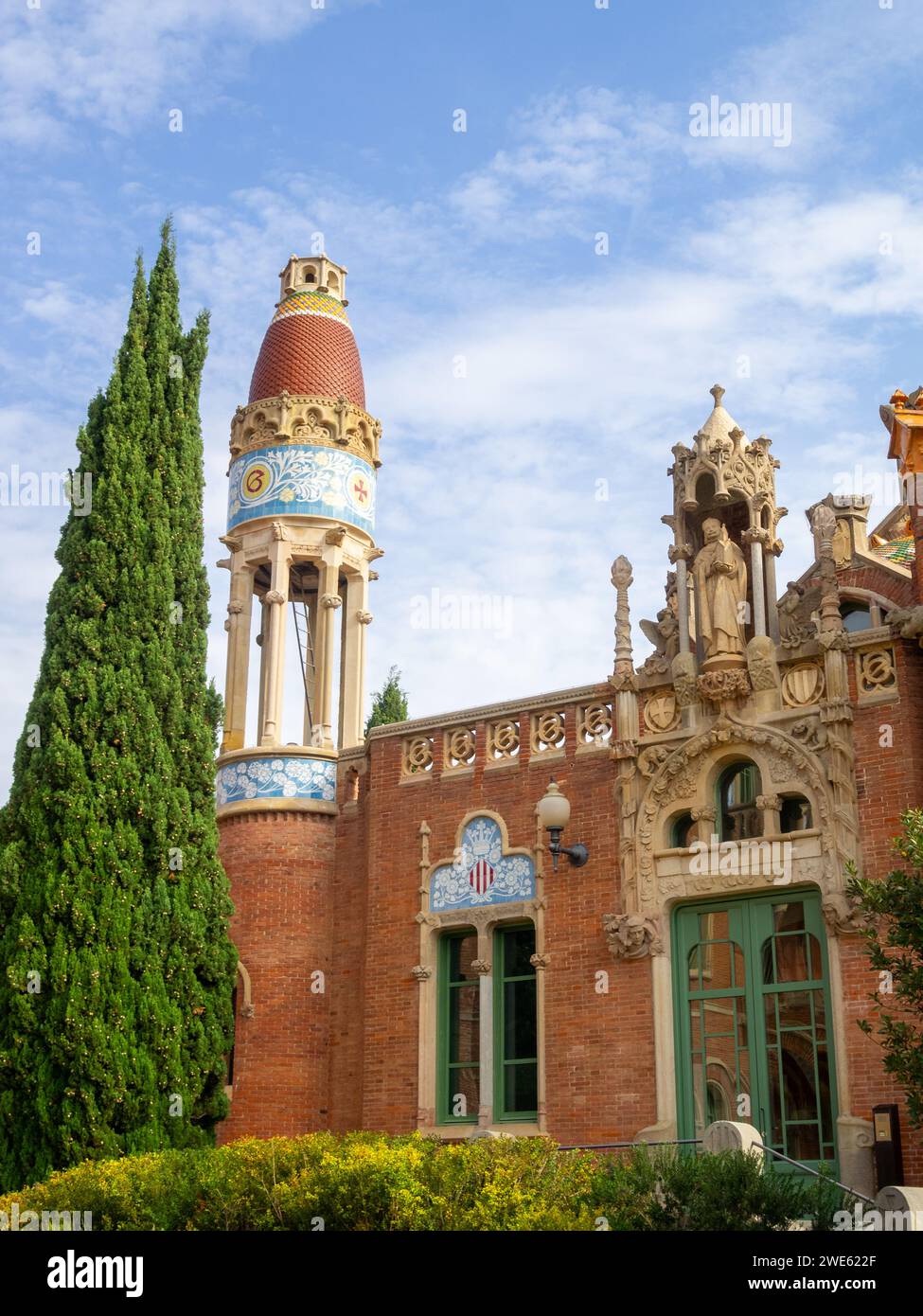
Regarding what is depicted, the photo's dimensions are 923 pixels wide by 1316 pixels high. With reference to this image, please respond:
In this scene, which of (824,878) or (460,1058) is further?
(460,1058)

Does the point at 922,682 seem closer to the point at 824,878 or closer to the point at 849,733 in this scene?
the point at 849,733

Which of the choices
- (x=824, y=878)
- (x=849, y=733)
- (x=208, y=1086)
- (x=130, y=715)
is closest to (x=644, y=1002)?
(x=824, y=878)

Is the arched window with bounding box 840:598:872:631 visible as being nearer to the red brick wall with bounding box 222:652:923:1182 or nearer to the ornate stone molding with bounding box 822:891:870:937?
the red brick wall with bounding box 222:652:923:1182

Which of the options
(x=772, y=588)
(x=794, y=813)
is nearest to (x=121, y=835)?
(x=794, y=813)

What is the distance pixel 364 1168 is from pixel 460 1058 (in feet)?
23.9

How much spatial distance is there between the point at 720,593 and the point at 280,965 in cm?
763

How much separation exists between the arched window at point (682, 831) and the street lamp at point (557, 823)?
1095 mm

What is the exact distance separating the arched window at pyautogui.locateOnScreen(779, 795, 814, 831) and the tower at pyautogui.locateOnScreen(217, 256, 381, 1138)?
6.66 m

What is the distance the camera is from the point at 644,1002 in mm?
Result: 18047

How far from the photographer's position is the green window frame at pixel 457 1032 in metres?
19.6

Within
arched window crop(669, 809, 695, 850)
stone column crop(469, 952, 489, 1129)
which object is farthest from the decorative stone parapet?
arched window crop(669, 809, 695, 850)

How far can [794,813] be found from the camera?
58.7 ft

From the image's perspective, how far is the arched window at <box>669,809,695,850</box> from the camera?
18547 millimetres

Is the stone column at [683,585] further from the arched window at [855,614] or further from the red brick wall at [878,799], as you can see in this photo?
the arched window at [855,614]
